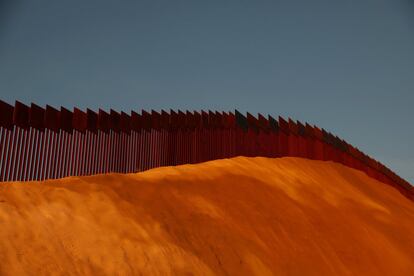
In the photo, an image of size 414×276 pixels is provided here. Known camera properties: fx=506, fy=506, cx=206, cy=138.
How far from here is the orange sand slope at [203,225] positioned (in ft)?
14.8

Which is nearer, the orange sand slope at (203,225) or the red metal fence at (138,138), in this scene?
the orange sand slope at (203,225)

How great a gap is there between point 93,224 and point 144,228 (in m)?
0.53

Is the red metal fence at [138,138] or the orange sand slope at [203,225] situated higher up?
the red metal fence at [138,138]

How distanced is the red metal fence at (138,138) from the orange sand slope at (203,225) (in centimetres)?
49

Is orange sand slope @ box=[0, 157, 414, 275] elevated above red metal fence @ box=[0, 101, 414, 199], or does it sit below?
below

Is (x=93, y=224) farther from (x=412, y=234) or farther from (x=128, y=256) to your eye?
(x=412, y=234)

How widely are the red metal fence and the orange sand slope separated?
1.62ft

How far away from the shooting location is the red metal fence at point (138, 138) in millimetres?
6312

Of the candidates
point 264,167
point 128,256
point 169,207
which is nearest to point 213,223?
point 169,207

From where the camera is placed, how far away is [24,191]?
5070 millimetres

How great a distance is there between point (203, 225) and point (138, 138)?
2304 millimetres

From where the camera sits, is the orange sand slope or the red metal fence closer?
the orange sand slope

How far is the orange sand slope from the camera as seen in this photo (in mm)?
4508

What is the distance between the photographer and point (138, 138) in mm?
7547
